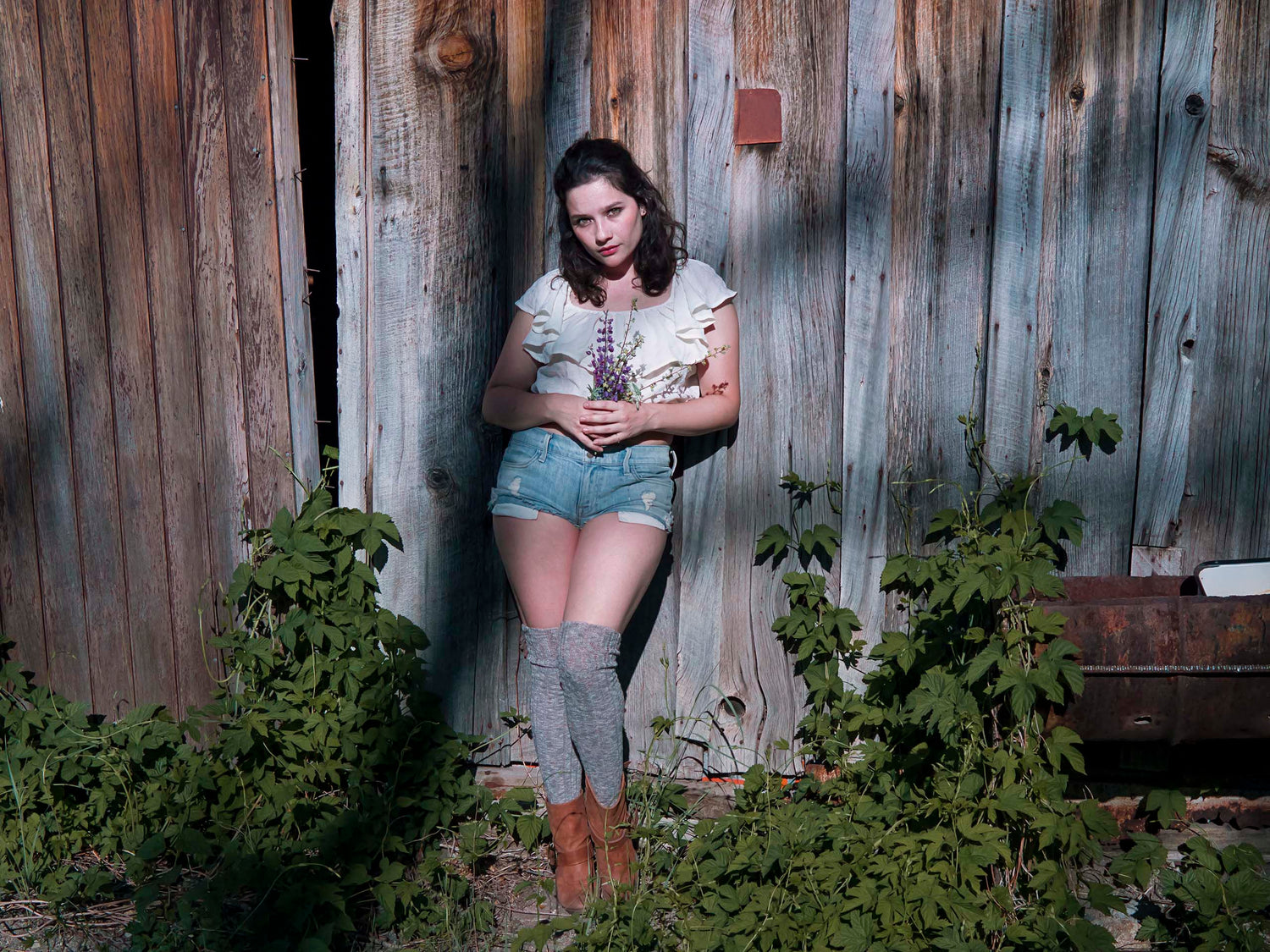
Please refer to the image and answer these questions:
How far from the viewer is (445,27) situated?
9.45 feet

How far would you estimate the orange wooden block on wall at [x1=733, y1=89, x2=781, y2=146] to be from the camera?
285 centimetres

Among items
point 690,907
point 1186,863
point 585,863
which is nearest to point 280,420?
point 585,863

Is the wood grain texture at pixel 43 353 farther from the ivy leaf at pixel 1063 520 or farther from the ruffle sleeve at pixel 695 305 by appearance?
the ivy leaf at pixel 1063 520

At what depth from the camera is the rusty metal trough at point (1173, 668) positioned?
237cm

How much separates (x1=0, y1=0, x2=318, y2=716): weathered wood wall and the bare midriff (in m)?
0.89

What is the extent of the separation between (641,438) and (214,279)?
1414 mm

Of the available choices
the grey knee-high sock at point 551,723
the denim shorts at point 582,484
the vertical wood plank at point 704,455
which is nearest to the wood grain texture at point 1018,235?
the vertical wood plank at point 704,455

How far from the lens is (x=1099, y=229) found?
2811mm

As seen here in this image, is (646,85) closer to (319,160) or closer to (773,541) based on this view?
(773,541)

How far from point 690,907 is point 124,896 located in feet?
5.12

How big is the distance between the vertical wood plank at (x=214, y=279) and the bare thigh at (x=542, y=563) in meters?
1.02

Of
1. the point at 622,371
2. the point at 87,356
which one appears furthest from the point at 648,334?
the point at 87,356

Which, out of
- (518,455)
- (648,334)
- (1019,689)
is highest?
(648,334)

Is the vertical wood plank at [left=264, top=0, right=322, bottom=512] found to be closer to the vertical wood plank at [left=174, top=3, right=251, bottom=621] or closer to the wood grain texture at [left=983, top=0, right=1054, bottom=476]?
the vertical wood plank at [left=174, top=3, right=251, bottom=621]
